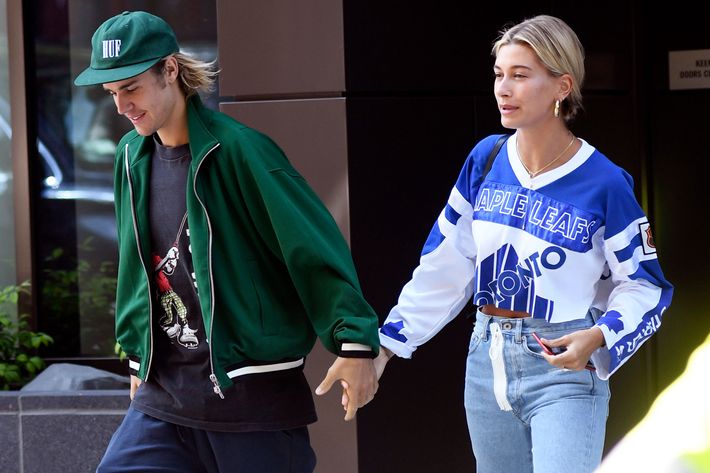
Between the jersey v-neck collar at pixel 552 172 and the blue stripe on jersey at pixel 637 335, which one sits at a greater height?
the jersey v-neck collar at pixel 552 172

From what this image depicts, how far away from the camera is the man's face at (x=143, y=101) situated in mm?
3186

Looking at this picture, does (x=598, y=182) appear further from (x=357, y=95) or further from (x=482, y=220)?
(x=357, y=95)

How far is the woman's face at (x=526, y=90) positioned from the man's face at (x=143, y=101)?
0.89 m

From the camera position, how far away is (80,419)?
583cm

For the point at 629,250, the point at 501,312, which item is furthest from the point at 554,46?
the point at 501,312

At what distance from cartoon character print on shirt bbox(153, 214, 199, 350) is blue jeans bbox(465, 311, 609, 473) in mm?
745

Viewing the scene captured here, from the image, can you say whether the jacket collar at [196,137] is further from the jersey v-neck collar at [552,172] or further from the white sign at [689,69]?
the white sign at [689,69]

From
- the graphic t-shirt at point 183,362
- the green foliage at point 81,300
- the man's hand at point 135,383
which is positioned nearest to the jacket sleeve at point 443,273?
the graphic t-shirt at point 183,362

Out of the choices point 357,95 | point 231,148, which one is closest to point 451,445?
point 357,95

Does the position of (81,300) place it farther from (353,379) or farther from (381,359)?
(353,379)

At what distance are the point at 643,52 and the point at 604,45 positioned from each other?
0.92 feet

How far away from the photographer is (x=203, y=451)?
10.5 ft

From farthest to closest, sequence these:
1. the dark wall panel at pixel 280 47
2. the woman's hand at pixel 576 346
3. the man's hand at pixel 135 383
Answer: the dark wall panel at pixel 280 47, the man's hand at pixel 135 383, the woman's hand at pixel 576 346

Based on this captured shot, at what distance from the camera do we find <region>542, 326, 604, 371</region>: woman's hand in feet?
9.97
